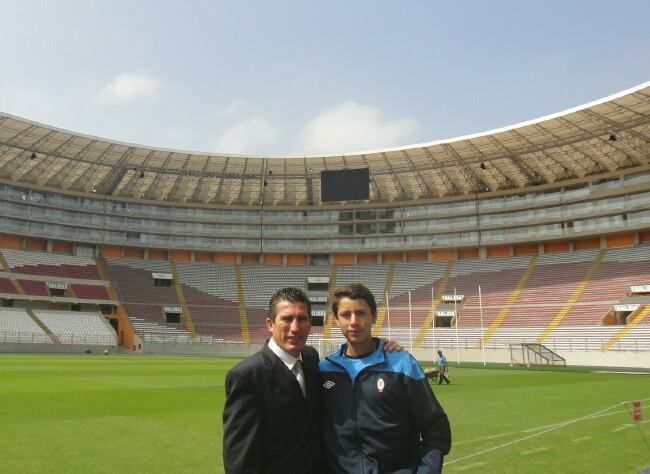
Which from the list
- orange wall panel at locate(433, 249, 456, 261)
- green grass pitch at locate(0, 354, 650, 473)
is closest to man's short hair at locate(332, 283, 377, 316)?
green grass pitch at locate(0, 354, 650, 473)

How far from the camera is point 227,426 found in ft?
11.3

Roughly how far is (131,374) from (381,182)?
46101 mm

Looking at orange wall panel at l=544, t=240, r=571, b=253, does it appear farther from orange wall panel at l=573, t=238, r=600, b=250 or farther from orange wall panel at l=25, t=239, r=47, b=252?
orange wall panel at l=25, t=239, r=47, b=252

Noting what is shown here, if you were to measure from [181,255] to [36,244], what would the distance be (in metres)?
16.9

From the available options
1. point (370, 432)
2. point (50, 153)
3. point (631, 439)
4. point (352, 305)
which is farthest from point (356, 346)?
point (50, 153)

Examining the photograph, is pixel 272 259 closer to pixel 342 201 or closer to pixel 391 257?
pixel 342 201

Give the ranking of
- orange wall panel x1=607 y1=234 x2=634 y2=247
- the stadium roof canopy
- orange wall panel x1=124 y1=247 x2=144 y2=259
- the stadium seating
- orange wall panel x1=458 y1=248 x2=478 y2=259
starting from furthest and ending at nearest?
1. orange wall panel x1=124 y1=247 x2=144 y2=259
2. orange wall panel x1=458 y1=248 x2=478 y2=259
3. orange wall panel x1=607 y1=234 x2=634 y2=247
4. the stadium roof canopy
5. the stadium seating

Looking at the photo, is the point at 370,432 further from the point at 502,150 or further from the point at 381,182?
the point at 381,182

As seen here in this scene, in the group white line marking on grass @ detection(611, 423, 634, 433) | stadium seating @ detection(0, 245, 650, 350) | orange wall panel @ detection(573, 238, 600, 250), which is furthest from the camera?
orange wall panel @ detection(573, 238, 600, 250)

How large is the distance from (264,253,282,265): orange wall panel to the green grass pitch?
53.6 m

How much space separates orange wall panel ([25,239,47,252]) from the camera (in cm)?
6588

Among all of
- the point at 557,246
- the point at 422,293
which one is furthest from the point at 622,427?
the point at 557,246

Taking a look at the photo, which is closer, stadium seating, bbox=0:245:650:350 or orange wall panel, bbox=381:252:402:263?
stadium seating, bbox=0:245:650:350

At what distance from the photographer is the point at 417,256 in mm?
70750
